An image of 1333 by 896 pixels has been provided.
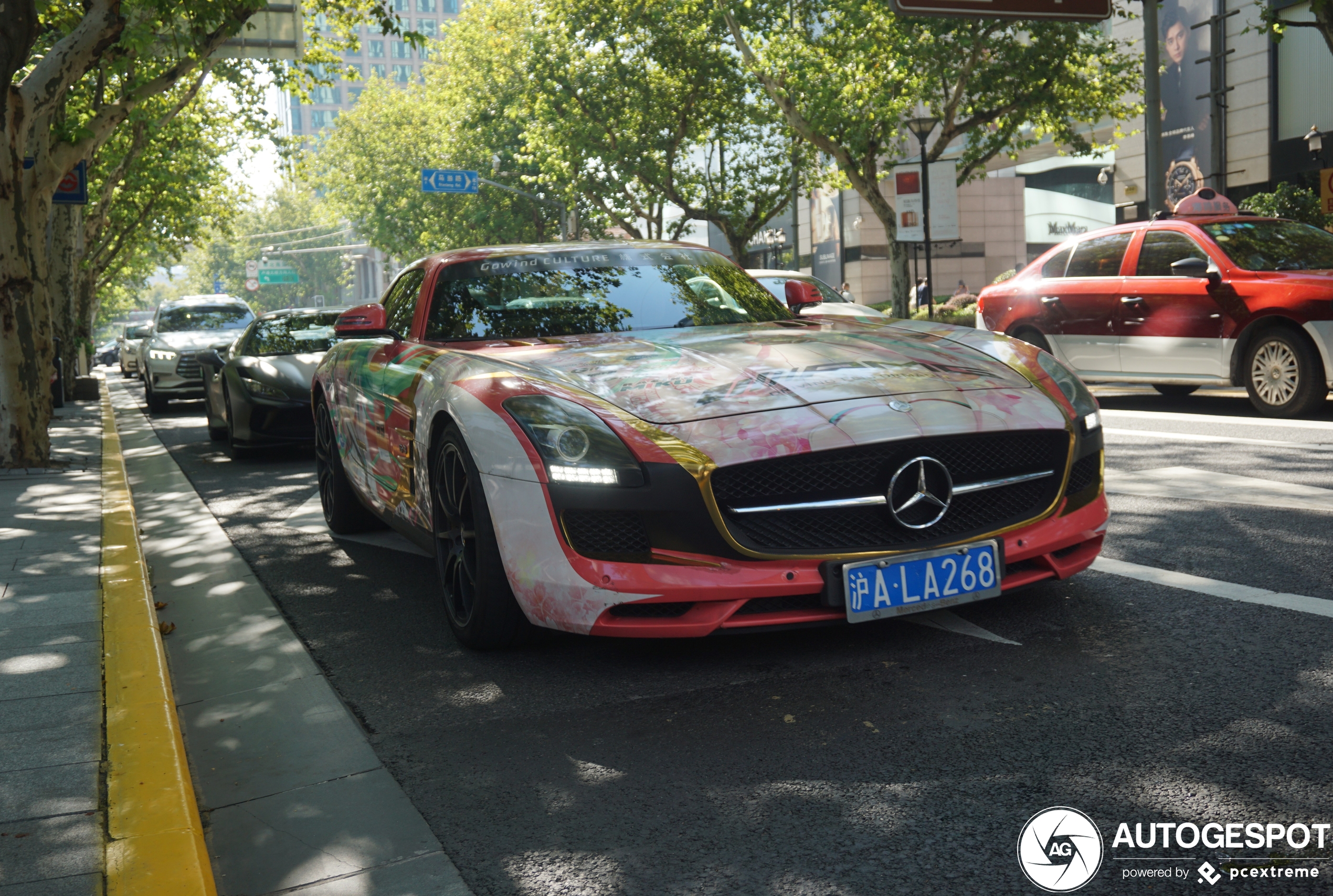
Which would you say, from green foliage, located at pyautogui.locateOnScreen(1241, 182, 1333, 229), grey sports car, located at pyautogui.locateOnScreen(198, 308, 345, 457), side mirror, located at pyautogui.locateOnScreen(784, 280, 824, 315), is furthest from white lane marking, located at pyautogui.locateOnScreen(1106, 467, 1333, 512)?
green foliage, located at pyautogui.locateOnScreen(1241, 182, 1333, 229)

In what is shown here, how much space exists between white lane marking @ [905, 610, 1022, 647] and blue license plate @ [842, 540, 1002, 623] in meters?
0.24

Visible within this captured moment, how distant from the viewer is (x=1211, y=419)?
10.3 m

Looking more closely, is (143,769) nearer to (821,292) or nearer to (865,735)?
(865,735)

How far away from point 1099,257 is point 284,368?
7.41 m

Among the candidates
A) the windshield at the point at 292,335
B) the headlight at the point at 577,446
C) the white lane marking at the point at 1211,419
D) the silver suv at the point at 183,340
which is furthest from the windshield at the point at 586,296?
the silver suv at the point at 183,340

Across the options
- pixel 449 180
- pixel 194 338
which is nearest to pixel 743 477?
pixel 194 338

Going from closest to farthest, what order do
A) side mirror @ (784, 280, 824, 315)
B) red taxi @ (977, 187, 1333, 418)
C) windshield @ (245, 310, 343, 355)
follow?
1. side mirror @ (784, 280, 824, 315)
2. red taxi @ (977, 187, 1333, 418)
3. windshield @ (245, 310, 343, 355)

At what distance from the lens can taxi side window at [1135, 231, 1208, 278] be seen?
10.9 meters

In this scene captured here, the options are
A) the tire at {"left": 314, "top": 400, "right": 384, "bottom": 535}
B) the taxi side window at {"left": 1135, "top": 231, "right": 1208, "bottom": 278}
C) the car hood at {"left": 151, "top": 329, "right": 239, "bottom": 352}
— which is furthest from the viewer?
the car hood at {"left": 151, "top": 329, "right": 239, "bottom": 352}

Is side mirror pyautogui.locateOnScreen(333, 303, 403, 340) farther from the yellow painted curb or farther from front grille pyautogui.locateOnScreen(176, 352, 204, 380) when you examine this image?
front grille pyautogui.locateOnScreen(176, 352, 204, 380)

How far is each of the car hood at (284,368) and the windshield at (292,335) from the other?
8.5 inches

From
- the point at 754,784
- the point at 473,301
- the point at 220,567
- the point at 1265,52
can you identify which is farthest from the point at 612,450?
the point at 1265,52

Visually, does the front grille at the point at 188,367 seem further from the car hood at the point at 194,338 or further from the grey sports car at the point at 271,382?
the grey sports car at the point at 271,382

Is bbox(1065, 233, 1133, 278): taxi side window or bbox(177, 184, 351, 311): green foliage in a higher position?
bbox(177, 184, 351, 311): green foliage
